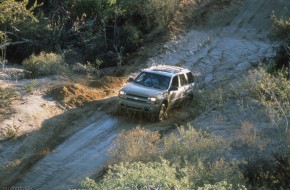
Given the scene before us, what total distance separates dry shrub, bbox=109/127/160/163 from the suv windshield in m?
4.32

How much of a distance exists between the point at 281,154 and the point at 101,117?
7.54 m

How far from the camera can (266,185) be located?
11703mm

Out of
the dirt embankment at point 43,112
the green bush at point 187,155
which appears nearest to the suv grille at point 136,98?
the dirt embankment at point 43,112

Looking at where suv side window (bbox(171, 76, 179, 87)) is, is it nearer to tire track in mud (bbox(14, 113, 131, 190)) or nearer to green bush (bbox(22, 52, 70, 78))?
tire track in mud (bbox(14, 113, 131, 190))

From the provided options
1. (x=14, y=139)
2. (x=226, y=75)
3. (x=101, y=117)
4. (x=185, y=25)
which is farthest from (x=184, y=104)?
(x=185, y=25)

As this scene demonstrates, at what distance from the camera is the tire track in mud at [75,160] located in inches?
515

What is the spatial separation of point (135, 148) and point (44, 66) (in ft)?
35.0

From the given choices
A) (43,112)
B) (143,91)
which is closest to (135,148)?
(143,91)

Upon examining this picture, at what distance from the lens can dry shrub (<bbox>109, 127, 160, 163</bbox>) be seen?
1241 cm

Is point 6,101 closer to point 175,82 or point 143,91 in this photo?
point 143,91

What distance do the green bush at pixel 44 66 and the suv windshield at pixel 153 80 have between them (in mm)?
5090

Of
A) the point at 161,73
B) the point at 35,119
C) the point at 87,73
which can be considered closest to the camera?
the point at 35,119

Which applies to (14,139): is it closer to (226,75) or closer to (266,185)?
(266,185)

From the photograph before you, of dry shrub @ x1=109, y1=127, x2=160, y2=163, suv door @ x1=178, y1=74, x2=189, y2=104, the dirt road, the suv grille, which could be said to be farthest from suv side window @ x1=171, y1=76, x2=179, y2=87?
dry shrub @ x1=109, y1=127, x2=160, y2=163
